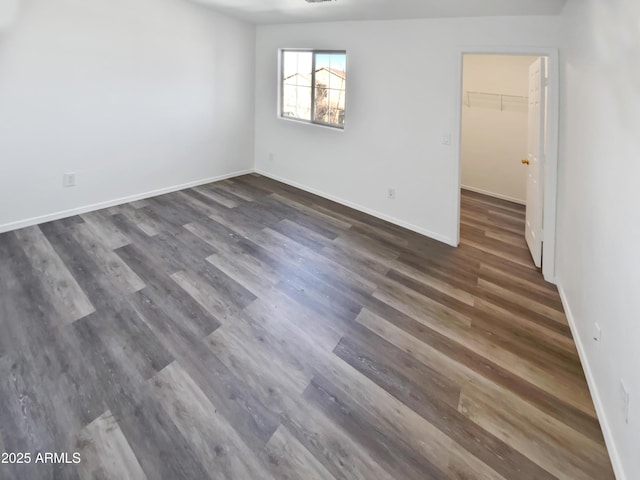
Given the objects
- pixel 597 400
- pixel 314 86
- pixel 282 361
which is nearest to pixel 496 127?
pixel 314 86

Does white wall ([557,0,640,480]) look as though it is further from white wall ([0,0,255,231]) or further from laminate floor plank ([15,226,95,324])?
white wall ([0,0,255,231])

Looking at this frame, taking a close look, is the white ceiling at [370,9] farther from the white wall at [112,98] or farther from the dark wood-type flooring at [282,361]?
the dark wood-type flooring at [282,361]

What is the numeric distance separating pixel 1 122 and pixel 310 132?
3.36 m

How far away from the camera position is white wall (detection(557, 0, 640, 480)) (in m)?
1.35

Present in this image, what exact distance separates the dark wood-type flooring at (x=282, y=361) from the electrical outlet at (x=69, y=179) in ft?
1.82

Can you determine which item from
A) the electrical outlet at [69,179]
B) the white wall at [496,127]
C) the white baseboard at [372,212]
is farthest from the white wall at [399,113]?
the electrical outlet at [69,179]

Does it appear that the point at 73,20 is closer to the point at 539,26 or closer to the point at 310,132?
the point at 310,132

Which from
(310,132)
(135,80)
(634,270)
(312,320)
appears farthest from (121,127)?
(634,270)

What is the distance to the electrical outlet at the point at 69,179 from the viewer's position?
366 centimetres

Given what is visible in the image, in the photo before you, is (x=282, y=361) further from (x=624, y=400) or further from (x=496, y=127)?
(x=496, y=127)

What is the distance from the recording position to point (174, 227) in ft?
11.9

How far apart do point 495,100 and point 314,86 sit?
2847 millimetres

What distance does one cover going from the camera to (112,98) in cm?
380

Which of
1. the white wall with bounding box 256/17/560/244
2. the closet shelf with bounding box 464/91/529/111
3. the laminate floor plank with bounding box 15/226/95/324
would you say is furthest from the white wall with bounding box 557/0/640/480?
the laminate floor plank with bounding box 15/226/95/324
